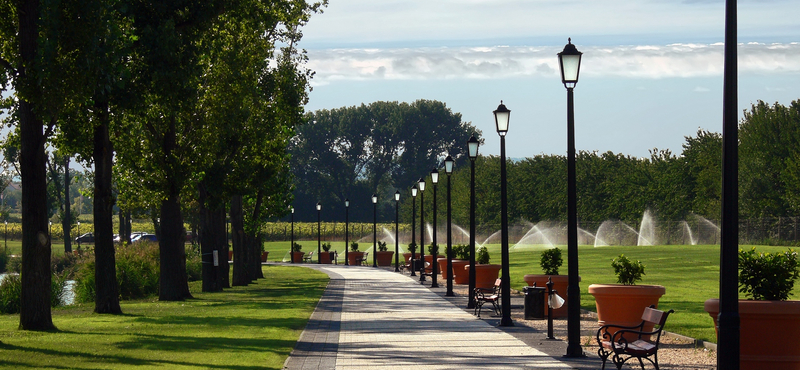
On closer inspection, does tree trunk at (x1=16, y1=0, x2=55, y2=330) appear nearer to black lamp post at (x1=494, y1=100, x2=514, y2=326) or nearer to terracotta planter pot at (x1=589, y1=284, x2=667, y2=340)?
black lamp post at (x1=494, y1=100, x2=514, y2=326)

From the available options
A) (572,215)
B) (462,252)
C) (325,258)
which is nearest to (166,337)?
(572,215)

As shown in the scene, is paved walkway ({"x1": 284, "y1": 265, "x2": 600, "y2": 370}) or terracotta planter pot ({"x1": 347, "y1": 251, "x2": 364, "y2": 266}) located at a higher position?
paved walkway ({"x1": 284, "y1": 265, "x2": 600, "y2": 370})

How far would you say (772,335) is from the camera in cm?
1023

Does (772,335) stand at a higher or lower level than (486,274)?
higher

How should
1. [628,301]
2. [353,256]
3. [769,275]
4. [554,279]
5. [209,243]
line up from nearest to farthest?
[769,275], [628,301], [554,279], [209,243], [353,256]

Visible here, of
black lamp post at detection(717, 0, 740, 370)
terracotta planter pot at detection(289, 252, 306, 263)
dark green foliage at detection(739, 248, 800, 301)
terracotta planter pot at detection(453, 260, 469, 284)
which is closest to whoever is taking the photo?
black lamp post at detection(717, 0, 740, 370)

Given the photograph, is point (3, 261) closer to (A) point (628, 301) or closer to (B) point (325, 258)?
(B) point (325, 258)

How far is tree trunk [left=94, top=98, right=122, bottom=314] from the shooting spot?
2072cm

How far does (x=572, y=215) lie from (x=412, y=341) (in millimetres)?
3829

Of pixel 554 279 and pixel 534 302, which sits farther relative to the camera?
pixel 554 279

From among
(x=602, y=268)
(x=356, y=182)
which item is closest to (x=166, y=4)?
(x=602, y=268)

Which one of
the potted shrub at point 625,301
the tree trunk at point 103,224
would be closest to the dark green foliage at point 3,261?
the tree trunk at point 103,224

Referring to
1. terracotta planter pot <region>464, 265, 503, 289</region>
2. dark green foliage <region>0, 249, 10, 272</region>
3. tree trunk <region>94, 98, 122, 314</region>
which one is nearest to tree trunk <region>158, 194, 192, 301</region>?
tree trunk <region>94, 98, 122, 314</region>

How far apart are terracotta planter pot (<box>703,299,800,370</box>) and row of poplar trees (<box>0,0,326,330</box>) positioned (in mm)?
11666
